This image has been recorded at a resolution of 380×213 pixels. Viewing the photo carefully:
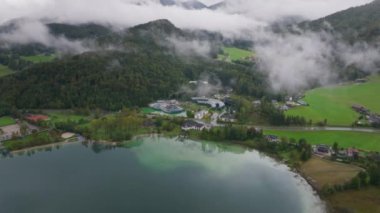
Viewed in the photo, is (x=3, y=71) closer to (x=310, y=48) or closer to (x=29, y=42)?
(x=29, y=42)

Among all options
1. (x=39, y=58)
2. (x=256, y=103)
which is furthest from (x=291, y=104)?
(x=39, y=58)

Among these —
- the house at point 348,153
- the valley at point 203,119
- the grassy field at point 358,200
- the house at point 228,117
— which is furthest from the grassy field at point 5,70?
the grassy field at point 358,200

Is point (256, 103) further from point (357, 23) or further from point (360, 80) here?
point (357, 23)

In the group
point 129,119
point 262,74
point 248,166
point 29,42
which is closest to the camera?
point 248,166

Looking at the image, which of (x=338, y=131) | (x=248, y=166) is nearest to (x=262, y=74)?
(x=338, y=131)

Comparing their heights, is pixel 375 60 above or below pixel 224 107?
above

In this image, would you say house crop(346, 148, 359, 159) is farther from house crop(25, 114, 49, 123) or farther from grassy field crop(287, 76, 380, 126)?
house crop(25, 114, 49, 123)

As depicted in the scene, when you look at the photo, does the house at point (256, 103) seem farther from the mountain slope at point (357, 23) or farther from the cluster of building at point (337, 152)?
the mountain slope at point (357, 23)

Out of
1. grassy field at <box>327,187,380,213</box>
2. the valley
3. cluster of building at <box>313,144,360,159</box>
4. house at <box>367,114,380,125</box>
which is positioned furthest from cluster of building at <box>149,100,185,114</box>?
grassy field at <box>327,187,380,213</box>
